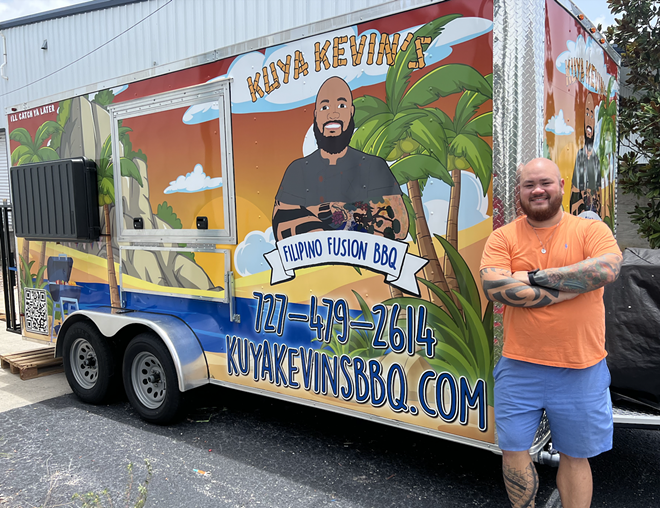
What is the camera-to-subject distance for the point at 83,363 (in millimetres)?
5012

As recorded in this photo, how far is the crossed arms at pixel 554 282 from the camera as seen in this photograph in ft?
7.55

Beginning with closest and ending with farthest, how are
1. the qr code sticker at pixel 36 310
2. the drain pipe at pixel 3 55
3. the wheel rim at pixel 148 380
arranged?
1. the wheel rim at pixel 148 380
2. the qr code sticker at pixel 36 310
3. the drain pipe at pixel 3 55

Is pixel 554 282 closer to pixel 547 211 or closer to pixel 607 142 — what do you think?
pixel 547 211

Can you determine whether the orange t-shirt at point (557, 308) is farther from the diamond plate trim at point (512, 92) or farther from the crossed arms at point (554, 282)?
the diamond plate trim at point (512, 92)

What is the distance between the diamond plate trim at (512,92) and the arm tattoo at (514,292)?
0.42 m

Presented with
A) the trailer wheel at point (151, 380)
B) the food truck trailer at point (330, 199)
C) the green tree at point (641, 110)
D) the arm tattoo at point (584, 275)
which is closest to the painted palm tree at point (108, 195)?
the food truck trailer at point (330, 199)

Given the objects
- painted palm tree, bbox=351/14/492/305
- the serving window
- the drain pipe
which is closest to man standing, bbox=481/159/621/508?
painted palm tree, bbox=351/14/492/305

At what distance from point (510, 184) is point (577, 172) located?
1.01 m

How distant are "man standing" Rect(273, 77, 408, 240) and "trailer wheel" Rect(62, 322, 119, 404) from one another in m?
2.30

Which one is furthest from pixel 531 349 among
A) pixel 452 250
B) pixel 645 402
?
pixel 645 402

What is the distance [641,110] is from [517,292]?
6164mm

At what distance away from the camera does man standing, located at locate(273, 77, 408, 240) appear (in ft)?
10.4

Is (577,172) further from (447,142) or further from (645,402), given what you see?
(645,402)

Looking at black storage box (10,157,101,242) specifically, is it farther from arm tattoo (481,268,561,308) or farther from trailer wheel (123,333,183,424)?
arm tattoo (481,268,561,308)
